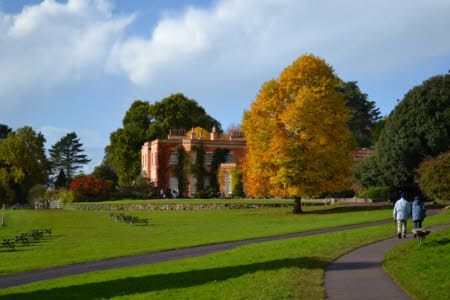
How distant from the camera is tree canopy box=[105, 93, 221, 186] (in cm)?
8844

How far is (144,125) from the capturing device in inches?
3659

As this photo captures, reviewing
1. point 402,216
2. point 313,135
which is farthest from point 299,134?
point 402,216

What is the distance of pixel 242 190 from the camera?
69.2 m

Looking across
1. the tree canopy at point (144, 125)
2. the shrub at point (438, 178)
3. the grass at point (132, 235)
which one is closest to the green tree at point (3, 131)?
the tree canopy at point (144, 125)

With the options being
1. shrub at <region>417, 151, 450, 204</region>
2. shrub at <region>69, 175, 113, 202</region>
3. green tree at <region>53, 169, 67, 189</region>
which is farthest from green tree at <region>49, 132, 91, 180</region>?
shrub at <region>417, 151, 450, 204</region>

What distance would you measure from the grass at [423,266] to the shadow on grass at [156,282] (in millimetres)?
2258

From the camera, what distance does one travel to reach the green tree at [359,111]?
9388 centimetres

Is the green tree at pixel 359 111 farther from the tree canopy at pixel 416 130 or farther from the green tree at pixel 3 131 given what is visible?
the green tree at pixel 3 131

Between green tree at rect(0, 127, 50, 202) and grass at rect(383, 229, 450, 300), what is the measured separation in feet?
254

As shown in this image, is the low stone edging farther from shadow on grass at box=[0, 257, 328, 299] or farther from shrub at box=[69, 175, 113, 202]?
shadow on grass at box=[0, 257, 328, 299]

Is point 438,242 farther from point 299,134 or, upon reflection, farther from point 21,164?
point 21,164

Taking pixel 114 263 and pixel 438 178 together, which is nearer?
pixel 114 263

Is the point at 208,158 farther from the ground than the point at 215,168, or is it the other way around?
the point at 208,158

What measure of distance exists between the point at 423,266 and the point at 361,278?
211 cm
